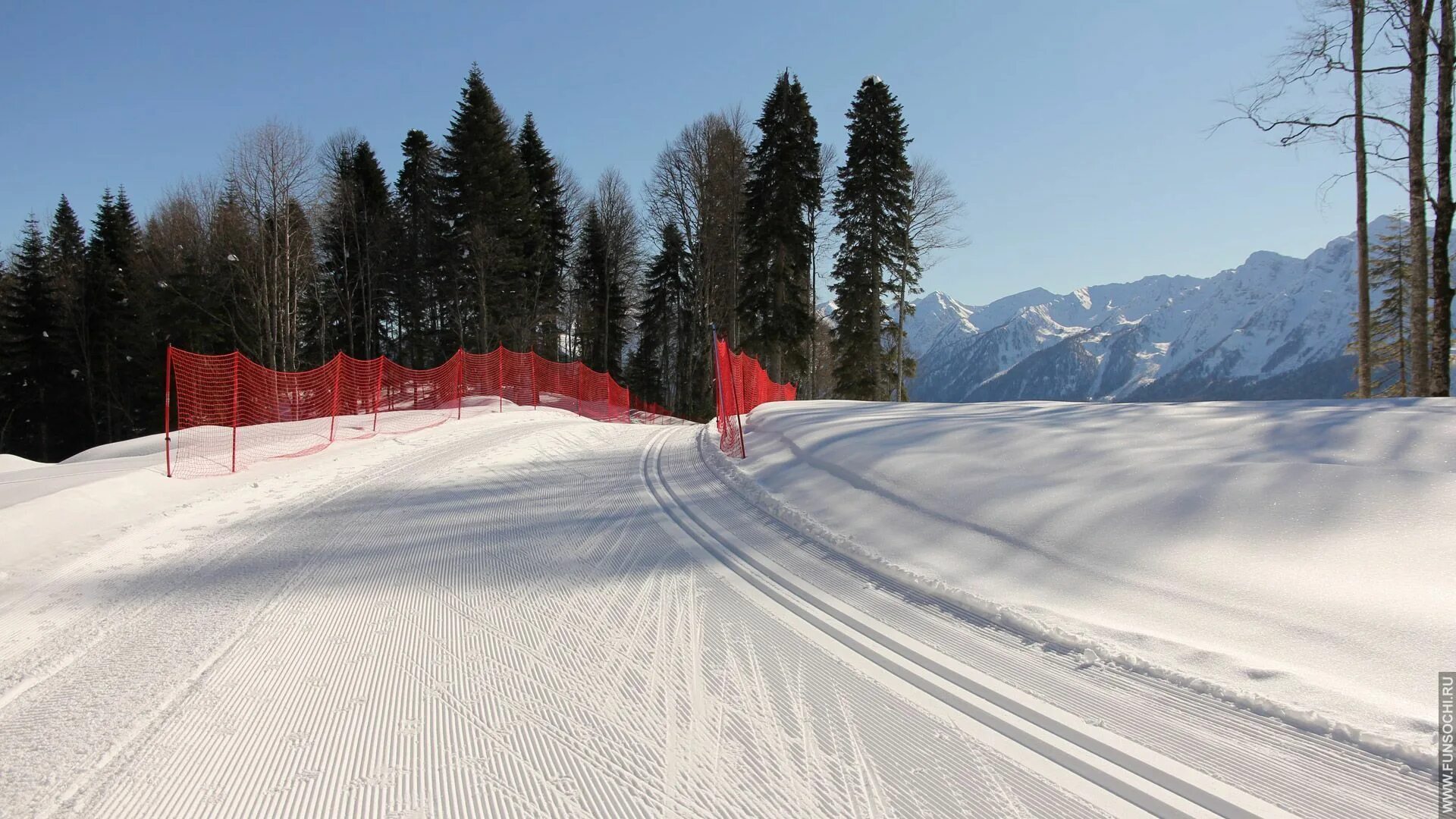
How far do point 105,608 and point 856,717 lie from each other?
4.84 meters

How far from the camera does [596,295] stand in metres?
40.9

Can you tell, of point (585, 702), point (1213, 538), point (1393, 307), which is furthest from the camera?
point (1393, 307)

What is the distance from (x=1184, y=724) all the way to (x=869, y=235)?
2844 cm

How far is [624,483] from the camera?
8.58 meters

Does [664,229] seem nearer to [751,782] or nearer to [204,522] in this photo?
[204,522]

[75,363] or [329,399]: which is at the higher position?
[75,363]

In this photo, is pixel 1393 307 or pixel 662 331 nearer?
pixel 1393 307

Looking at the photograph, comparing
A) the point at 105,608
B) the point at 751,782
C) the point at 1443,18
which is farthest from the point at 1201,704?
the point at 1443,18

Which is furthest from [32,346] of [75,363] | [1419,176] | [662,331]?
[1419,176]

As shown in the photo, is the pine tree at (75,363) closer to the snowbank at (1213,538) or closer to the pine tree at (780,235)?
the pine tree at (780,235)

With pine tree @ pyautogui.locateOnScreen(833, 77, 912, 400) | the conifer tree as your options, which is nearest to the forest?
pine tree @ pyautogui.locateOnScreen(833, 77, 912, 400)

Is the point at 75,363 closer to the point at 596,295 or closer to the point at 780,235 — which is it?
the point at 596,295

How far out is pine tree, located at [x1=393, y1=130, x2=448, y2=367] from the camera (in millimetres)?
29266

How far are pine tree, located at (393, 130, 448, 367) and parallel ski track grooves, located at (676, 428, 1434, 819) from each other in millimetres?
28941
